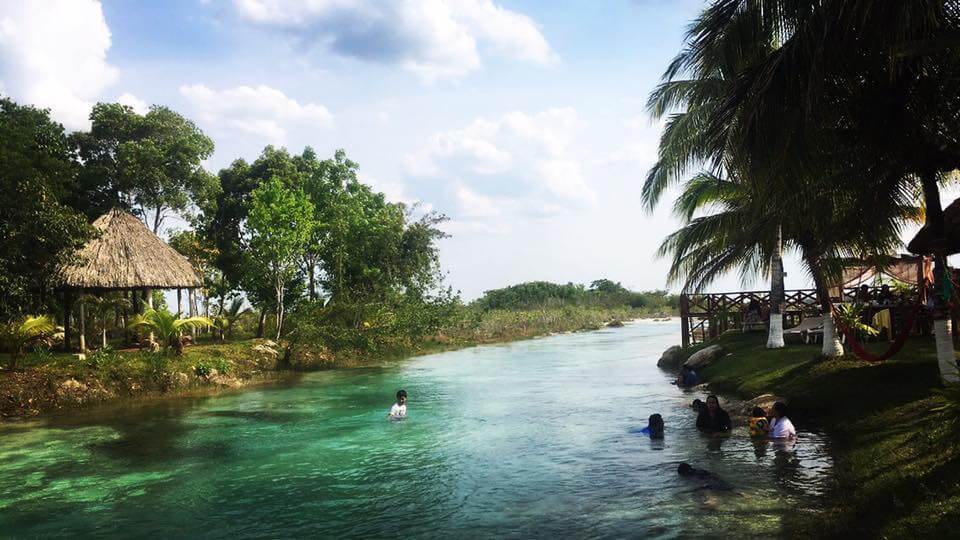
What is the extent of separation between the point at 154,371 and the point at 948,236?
66.6ft

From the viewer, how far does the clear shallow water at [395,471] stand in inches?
336

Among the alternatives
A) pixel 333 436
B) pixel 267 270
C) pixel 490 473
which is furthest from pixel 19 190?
pixel 490 473

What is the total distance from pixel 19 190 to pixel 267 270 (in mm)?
12076

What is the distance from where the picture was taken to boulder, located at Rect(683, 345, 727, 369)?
814 inches

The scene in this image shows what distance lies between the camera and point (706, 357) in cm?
2088

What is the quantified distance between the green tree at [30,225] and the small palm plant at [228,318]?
795cm

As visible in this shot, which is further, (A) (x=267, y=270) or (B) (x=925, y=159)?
(A) (x=267, y=270)

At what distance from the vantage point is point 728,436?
12.4 metres

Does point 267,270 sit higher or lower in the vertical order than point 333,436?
higher

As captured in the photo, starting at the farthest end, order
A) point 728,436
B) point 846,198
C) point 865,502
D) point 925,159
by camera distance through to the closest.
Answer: point 728,436 < point 846,198 < point 925,159 < point 865,502

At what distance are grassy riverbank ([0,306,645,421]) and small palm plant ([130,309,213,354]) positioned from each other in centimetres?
55

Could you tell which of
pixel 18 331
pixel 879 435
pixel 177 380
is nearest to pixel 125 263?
pixel 177 380

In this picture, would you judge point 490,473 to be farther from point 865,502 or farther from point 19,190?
point 19,190

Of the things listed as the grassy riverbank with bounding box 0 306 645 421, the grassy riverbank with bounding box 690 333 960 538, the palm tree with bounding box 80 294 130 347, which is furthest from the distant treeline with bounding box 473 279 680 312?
the grassy riverbank with bounding box 690 333 960 538
